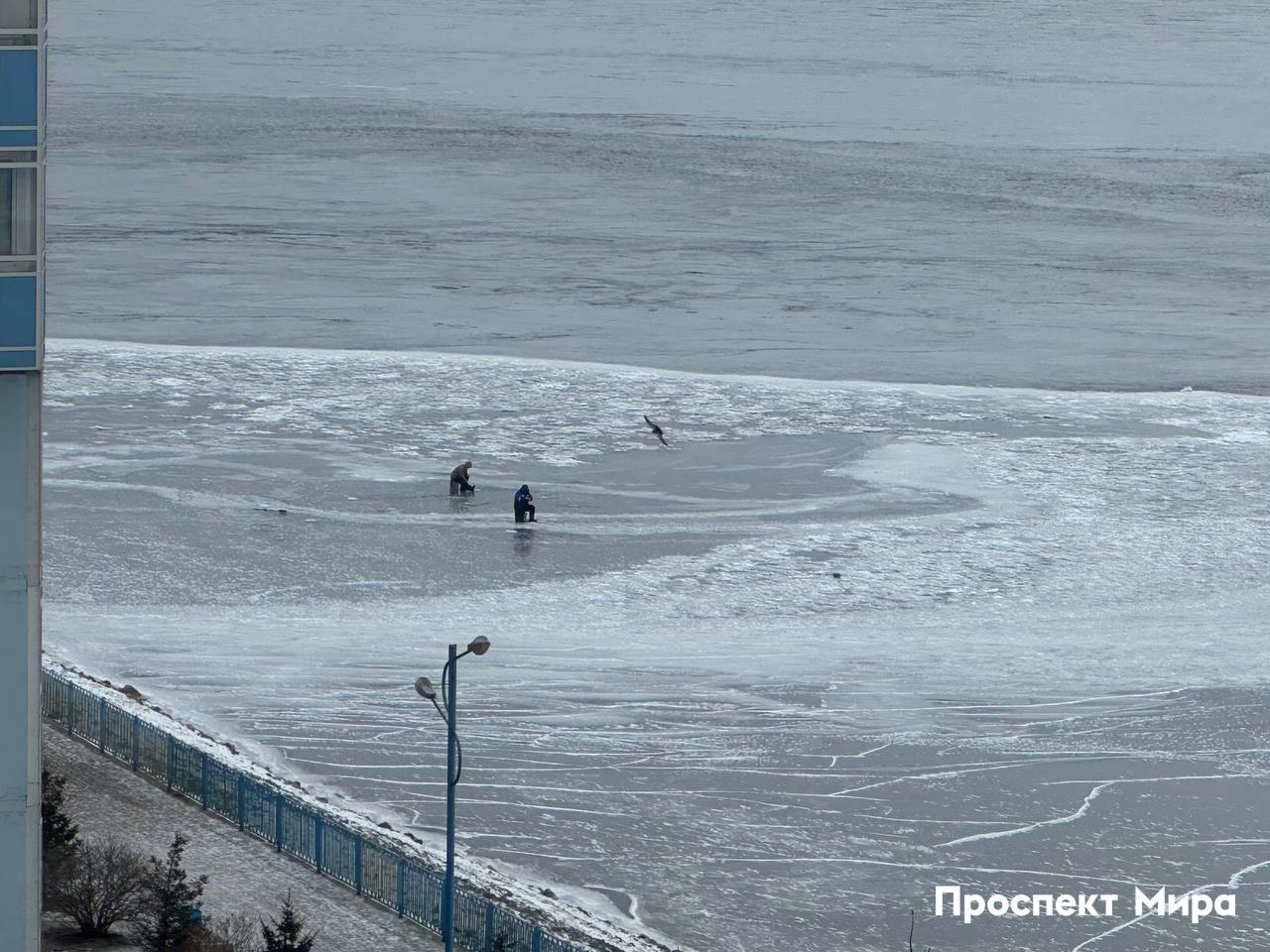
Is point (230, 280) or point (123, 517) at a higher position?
point (230, 280)

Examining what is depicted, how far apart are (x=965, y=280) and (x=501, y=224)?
9.90 metres

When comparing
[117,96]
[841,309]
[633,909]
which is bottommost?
[633,909]

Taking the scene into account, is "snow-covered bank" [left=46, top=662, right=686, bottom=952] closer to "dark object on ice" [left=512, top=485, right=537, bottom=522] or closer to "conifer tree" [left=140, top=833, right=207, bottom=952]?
"conifer tree" [left=140, top=833, right=207, bottom=952]

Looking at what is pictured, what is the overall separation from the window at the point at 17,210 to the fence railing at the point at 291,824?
5137 millimetres

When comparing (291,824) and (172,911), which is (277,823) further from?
(172,911)

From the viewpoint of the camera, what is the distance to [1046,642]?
18688 mm

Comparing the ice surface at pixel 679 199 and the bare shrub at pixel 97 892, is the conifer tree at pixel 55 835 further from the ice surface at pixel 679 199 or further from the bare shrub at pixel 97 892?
the ice surface at pixel 679 199

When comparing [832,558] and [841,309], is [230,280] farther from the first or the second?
[832,558]


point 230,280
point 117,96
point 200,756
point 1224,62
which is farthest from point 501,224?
point 1224,62

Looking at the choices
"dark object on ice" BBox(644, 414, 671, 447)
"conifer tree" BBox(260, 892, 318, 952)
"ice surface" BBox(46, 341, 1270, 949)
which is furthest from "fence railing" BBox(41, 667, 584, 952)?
"dark object on ice" BBox(644, 414, 671, 447)

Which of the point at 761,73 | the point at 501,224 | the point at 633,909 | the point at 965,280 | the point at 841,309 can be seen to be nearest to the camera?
the point at 633,909

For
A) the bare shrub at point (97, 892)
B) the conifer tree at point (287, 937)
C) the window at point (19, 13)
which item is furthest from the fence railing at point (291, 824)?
the window at point (19, 13)

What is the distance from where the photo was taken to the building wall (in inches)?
321

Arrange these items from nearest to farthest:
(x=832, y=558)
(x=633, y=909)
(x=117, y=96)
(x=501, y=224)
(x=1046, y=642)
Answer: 1. (x=633, y=909)
2. (x=1046, y=642)
3. (x=832, y=558)
4. (x=501, y=224)
5. (x=117, y=96)
